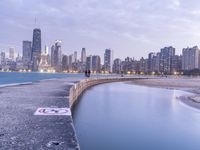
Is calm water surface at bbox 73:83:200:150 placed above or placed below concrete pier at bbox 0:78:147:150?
below

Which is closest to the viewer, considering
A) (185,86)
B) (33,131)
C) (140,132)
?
(33,131)

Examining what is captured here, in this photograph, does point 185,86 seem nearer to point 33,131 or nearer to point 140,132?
point 140,132

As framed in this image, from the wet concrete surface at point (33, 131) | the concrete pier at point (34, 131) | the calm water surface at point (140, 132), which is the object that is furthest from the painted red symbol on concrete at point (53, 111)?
the calm water surface at point (140, 132)

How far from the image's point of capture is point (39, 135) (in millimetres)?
9516

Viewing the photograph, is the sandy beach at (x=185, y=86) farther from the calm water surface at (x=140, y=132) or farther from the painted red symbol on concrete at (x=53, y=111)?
the painted red symbol on concrete at (x=53, y=111)

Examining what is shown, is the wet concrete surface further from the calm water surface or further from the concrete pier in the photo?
the calm water surface

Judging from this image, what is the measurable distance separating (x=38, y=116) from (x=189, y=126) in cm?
1243

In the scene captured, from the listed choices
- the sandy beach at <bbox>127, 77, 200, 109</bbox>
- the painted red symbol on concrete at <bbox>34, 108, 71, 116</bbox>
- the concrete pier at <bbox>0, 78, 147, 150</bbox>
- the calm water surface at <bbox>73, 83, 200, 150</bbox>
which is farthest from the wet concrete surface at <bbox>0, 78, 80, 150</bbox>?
the sandy beach at <bbox>127, 77, 200, 109</bbox>

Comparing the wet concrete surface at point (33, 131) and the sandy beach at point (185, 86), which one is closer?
the wet concrete surface at point (33, 131)

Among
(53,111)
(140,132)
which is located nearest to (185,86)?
(140,132)

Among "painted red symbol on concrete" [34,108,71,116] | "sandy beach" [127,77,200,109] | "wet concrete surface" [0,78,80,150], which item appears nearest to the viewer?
"wet concrete surface" [0,78,80,150]

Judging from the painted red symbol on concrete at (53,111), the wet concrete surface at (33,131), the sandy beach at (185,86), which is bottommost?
the sandy beach at (185,86)

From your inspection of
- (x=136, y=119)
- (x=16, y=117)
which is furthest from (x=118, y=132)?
(x=16, y=117)

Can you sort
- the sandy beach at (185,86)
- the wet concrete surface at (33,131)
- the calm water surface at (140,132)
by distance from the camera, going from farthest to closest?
the sandy beach at (185,86), the calm water surface at (140,132), the wet concrete surface at (33,131)
